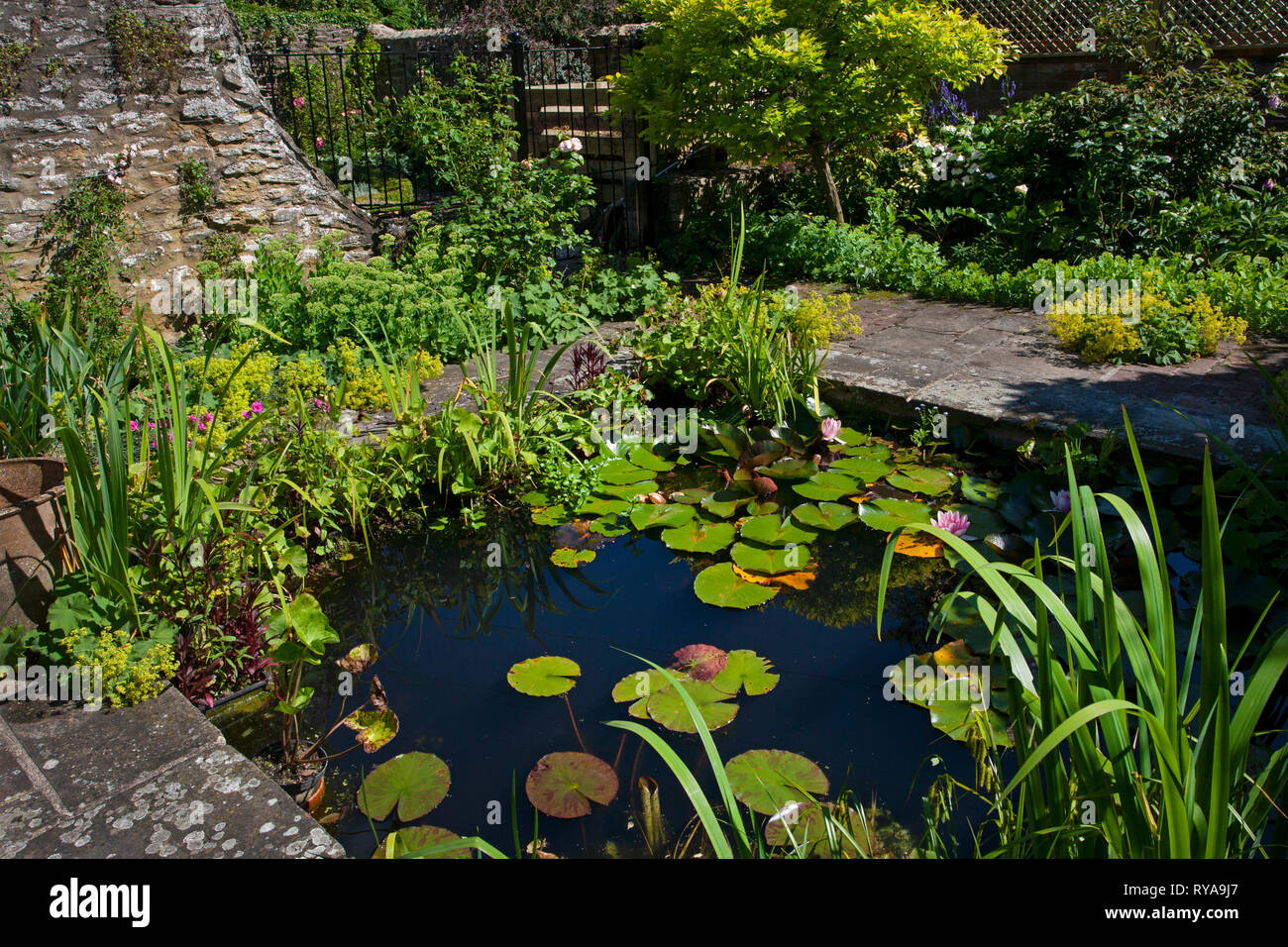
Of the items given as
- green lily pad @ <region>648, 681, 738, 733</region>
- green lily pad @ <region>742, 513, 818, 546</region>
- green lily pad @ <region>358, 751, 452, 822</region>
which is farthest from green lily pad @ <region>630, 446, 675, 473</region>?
green lily pad @ <region>358, 751, 452, 822</region>

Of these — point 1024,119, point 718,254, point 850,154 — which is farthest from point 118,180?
point 1024,119

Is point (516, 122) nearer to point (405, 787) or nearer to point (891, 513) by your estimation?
point (891, 513)

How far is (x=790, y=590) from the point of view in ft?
11.0

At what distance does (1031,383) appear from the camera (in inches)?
178

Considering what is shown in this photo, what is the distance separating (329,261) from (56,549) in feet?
10.4

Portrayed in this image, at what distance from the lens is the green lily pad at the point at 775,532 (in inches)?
141

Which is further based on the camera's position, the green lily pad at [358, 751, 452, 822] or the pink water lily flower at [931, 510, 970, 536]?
the pink water lily flower at [931, 510, 970, 536]

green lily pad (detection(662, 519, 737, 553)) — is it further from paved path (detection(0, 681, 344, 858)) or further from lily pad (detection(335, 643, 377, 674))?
paved path (detection(0, 681, 344, 858))

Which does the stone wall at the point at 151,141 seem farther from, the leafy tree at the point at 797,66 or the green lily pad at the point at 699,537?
the green lily pad at the point at 699,537

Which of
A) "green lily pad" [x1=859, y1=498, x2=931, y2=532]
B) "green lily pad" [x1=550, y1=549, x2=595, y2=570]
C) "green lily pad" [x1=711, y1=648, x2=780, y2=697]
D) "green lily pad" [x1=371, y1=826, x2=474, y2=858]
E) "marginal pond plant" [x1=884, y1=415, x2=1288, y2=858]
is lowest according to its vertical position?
"green lily pad" [x1=371, y1=826, x2=474, y2=858]

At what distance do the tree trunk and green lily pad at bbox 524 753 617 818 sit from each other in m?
5.54

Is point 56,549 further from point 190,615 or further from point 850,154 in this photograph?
point 850,154

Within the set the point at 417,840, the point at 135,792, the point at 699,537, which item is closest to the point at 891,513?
the point at 699,537

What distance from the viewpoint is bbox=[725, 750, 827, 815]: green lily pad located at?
7.53 ft
